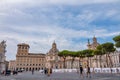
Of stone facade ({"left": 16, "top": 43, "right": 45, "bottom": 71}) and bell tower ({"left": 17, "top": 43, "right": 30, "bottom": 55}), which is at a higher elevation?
bell tower ({"left": 17, "top": 43, "right": 30, "bottom": 55})

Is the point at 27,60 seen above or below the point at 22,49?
below

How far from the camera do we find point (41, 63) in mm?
170375

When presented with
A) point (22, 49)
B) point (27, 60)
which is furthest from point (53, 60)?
point (22, 49)

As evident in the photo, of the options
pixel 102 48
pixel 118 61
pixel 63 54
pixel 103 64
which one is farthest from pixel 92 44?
pixel 102 48

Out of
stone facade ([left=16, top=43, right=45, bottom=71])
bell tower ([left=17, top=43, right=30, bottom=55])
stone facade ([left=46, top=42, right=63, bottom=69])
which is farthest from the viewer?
bell tower ([left=17, top=43, right=30, bottom=55])

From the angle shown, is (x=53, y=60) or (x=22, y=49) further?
(x=22, y=49)

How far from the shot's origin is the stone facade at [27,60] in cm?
16262

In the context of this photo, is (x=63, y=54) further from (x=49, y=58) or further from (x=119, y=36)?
(x=49, y=58)

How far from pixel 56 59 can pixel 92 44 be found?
Answer: 135 ft

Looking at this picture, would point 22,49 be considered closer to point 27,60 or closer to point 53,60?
point 27,60

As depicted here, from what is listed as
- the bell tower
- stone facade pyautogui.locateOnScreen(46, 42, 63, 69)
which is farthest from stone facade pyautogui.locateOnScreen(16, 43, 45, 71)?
stone facade pyautogui.locateOnScreen(46, 42, 63, 69)

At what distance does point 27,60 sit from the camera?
16588 centimetres

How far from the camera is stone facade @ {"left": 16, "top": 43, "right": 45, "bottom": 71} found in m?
163

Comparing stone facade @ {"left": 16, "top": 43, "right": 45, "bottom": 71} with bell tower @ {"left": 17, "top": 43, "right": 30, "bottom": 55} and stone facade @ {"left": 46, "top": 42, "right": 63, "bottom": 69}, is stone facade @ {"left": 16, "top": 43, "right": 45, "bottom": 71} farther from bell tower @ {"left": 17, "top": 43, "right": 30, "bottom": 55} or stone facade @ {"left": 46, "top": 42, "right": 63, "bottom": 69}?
stone facade @ {"left": 46, "top": 42, "right": 63, "bottom": 69}
